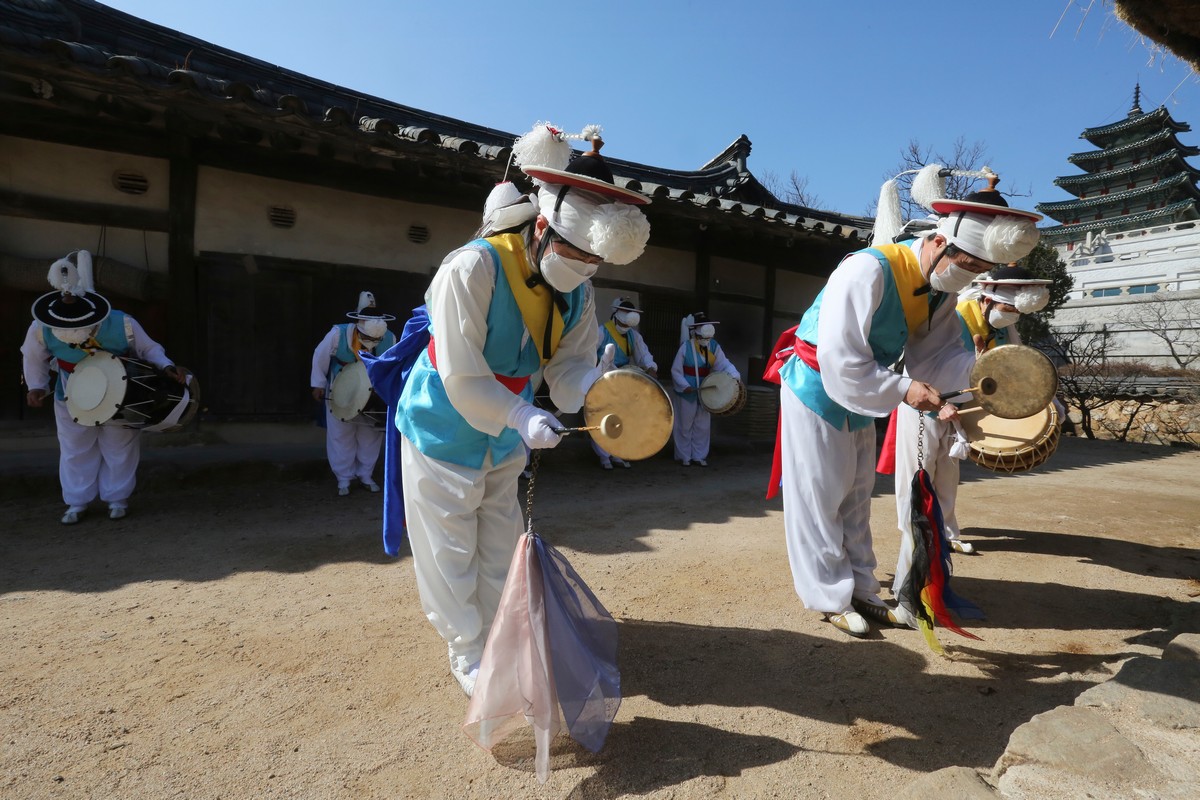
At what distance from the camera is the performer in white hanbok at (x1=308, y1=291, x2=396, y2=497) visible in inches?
223

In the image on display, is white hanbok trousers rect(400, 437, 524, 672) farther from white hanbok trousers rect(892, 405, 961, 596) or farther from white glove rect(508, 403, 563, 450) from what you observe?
white hanbok trousers rect(892, 405, 961, 596)

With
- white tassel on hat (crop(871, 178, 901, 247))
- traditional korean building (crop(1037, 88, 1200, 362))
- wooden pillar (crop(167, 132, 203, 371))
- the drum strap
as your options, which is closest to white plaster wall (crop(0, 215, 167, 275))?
wooden pillar (crop(167, 132, 203, 371))

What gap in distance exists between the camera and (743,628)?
2.94 meters

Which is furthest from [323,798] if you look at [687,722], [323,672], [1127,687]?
[1127,687]

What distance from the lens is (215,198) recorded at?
5891mm

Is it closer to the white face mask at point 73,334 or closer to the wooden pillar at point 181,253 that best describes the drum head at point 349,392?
the wooden pillar at point 181,253

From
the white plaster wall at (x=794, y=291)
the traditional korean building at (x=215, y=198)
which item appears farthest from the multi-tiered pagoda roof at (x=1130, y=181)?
the traditional korean building at (x=215, y=198)

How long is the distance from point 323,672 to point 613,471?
4924 millimetres

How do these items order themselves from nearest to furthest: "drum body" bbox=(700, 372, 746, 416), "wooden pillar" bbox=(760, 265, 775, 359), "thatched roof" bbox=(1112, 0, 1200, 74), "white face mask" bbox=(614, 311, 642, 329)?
"thatched roof" bbox=(1112, 0, 1200, 74), "drum body" bbox=(700, 372, 746, 416), "white face mask" bbox=(614, 311, 642, 329), "wooden pillar" bbox=(760, 265, 775, 359)

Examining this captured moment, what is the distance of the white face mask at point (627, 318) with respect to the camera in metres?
7.35

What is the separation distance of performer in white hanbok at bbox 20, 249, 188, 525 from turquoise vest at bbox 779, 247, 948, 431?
429 centimetres

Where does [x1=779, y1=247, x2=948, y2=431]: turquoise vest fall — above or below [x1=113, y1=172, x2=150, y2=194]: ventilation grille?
below

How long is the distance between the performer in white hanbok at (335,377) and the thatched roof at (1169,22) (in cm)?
511

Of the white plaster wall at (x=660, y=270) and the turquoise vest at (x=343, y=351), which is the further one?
the white plaster wall at (x=660, y=270)
